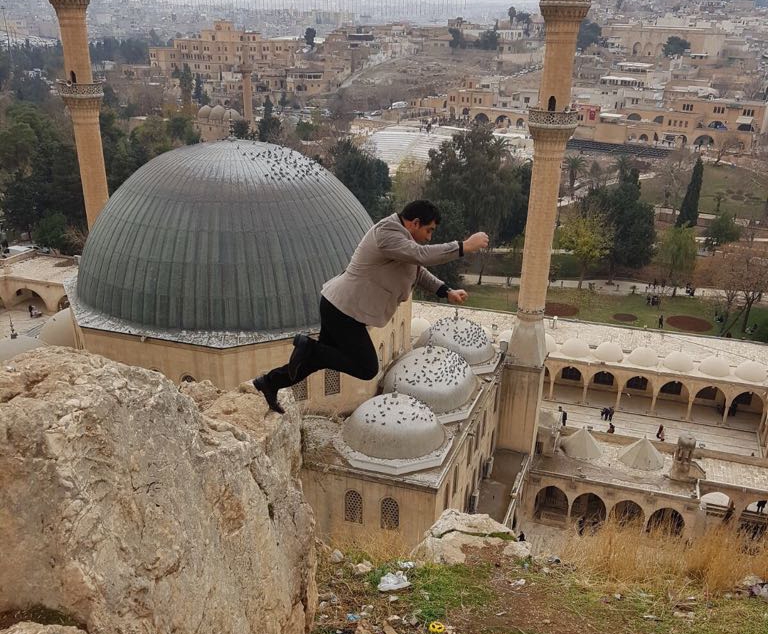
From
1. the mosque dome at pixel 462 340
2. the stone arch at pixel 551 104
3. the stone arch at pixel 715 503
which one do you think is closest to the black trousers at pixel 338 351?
the mosque dome at pixel 462 340

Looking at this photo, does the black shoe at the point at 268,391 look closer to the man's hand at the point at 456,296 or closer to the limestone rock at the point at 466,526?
the man's hand at the point at 456,296

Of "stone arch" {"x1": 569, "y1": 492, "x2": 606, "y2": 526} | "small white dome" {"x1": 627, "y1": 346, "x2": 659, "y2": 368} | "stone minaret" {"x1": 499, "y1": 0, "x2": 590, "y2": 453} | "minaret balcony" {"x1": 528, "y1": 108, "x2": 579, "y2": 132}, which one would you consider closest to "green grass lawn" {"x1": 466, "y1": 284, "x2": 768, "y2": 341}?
"small white dome" {"x1": 627, "y1": 346, "x2": 659, "y2": 368}

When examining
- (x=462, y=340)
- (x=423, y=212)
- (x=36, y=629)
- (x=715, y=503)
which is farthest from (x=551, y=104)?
(x=36, y=629)

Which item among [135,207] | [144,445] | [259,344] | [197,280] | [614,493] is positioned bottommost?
[614,493]

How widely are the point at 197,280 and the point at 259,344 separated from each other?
191cm

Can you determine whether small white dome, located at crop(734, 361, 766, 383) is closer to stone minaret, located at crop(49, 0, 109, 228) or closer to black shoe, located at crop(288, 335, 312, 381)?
stone minaret, located at crop(49, 0, 109, 228)

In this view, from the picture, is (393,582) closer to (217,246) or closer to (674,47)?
(217,246)

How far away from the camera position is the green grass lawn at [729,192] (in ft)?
173

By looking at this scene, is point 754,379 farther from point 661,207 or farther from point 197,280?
point 661,207

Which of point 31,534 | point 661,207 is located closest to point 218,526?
point 31,534

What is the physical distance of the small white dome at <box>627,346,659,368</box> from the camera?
25594 millimetres

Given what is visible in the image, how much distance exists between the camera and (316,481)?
13.9 meters

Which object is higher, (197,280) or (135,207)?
(135,207)

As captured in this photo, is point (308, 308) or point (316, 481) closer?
point (316, 481)
